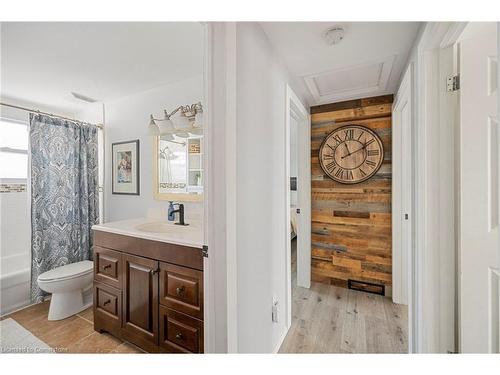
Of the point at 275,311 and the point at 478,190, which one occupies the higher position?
the point at 478,190

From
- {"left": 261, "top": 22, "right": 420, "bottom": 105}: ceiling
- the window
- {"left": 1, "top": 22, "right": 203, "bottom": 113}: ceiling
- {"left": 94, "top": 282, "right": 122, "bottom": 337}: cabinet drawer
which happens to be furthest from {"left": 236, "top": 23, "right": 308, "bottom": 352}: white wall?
the window

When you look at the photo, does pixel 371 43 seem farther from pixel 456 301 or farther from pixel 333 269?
pixel 333 269

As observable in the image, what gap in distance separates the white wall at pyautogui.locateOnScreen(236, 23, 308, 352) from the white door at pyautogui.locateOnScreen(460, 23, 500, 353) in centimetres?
95

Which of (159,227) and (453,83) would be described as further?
(159,227)

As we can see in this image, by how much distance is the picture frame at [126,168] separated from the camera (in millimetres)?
2438

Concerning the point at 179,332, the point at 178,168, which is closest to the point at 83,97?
the point at 178,168

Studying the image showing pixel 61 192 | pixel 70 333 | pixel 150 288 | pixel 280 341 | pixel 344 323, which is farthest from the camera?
pixel 61 192

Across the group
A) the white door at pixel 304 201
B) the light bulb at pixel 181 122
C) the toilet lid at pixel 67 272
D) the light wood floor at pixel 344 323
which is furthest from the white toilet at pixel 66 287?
the white door at pixel 304 201

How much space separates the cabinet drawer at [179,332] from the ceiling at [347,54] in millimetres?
1789

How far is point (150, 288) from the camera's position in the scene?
1.46 meters

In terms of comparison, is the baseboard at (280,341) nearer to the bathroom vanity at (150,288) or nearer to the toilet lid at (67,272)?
the bathroom vanity at (150,288)

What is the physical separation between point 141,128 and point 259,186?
1795 millimetres

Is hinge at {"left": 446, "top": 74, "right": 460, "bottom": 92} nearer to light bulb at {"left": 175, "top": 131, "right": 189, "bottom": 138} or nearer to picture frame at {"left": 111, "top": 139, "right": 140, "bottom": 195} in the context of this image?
light bulb at {"left": 175, "top": 131, "right": 189, "bottom": 138}

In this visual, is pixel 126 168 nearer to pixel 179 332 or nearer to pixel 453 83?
pixel 179 332
